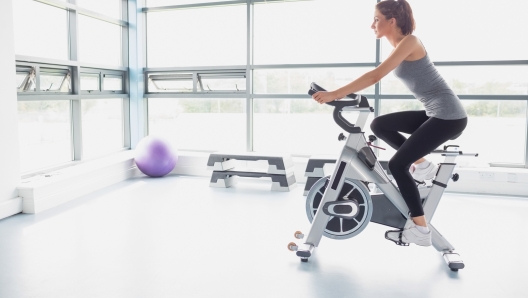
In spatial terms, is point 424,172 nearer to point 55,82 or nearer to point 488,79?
point 488,79

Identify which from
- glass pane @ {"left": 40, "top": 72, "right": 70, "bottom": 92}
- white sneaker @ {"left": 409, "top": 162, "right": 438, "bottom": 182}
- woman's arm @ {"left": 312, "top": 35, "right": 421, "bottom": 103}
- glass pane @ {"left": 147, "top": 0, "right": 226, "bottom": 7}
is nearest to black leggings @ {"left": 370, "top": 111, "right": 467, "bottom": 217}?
white sneaker @ {"left": 409, "top": 162, "right": 438, "bottom": 182}

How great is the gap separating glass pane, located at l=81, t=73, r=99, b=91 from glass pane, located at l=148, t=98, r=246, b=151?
1000mm

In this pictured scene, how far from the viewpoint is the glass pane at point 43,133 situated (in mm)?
4730

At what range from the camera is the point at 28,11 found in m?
4.66

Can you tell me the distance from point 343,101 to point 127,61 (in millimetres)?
4576

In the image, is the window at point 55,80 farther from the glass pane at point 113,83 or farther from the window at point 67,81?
the glass pane at point 113,83

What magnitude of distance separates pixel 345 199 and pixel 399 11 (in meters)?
1.21

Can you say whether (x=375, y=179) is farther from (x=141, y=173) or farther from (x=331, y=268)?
(x=141, y=173)

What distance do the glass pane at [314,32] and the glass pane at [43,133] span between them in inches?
102

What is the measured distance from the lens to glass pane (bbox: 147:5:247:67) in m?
6.17

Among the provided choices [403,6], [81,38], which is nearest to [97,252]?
[403,6]

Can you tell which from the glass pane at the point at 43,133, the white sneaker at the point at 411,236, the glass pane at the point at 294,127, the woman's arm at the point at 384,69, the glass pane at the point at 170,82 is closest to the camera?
the woman's arm at the point at 384,69

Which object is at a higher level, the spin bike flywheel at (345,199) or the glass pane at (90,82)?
the glass pane at (90,82)

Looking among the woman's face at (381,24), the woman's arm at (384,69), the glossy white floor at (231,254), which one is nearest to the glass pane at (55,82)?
the glossy white floor at (231,254)
